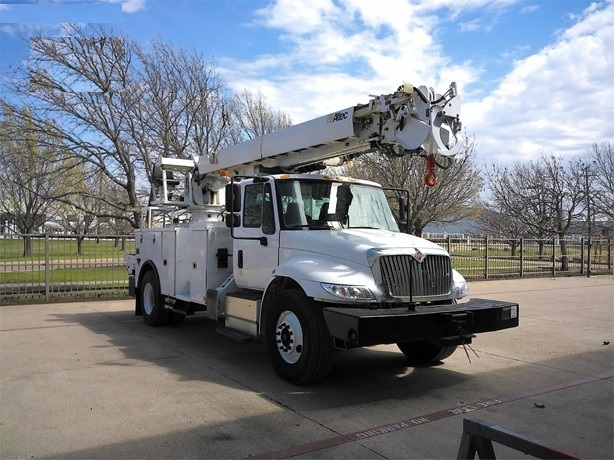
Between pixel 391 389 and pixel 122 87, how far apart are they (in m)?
15.3

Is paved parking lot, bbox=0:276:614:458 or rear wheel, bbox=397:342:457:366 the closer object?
paved parking lot, bbox=0:276:614:458

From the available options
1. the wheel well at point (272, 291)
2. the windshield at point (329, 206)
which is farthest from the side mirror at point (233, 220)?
the wheel well at point (272, 291)

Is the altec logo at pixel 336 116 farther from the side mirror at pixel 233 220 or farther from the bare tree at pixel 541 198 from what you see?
the bare tree at pixel 541 198

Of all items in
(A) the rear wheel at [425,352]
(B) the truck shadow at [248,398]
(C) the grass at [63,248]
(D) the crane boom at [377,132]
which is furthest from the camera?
(C) the grass at [63,248]

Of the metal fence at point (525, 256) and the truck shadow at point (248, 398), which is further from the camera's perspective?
the metal fence at point (525, 256)

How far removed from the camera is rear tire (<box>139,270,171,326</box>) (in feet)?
32.7

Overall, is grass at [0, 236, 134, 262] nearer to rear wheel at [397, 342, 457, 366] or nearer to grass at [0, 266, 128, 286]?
grass at [0, 266, 128, 286]

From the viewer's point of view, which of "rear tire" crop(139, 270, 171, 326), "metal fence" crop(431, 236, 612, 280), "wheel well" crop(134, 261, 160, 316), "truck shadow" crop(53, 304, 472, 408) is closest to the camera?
"truck shadow" crop(53, 304, 472, 408)

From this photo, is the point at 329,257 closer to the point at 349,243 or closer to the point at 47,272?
the point at 349,243

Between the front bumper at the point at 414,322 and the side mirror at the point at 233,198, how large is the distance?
2.36m

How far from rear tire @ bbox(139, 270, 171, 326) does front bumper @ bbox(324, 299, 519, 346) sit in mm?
5187

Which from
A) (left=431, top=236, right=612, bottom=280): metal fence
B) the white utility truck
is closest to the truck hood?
the white utility truck

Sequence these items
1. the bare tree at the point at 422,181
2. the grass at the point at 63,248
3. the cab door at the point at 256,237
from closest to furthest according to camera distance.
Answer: the cab door at the point at 256,237 < the grass at the point at 63,248 < the bare tree at the point at 422,181

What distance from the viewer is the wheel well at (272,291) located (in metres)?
6.59
